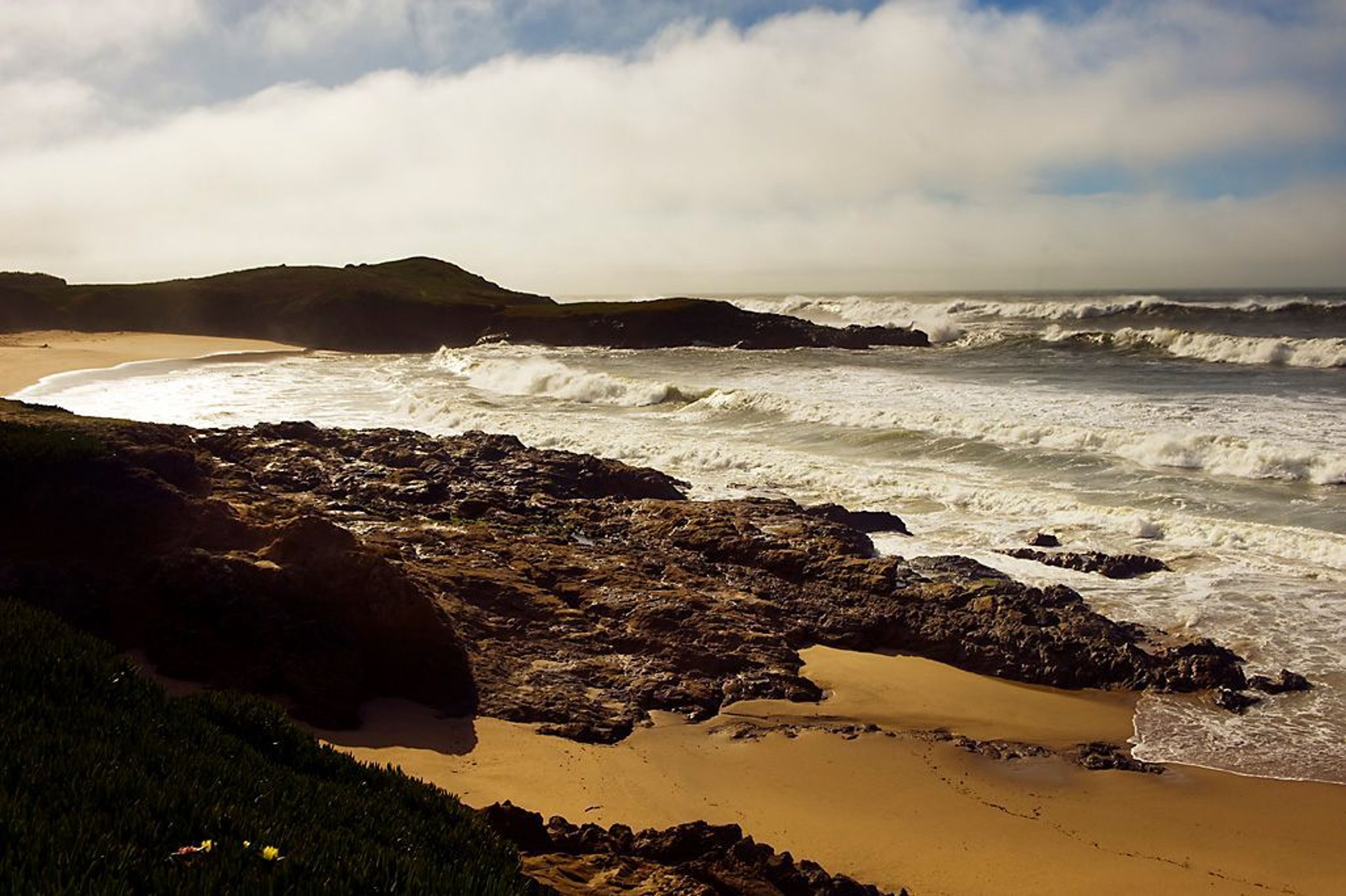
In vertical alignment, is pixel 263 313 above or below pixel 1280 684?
above

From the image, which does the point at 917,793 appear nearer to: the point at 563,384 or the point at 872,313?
the point at 563,384

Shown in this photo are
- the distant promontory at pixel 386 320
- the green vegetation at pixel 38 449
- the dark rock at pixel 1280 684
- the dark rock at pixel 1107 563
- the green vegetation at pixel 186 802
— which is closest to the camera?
the green vegetation at pixel 186 802

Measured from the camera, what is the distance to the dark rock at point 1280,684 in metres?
10.1

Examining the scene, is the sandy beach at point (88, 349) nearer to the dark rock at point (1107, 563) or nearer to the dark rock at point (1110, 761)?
the dark rock at point (1107, 563)

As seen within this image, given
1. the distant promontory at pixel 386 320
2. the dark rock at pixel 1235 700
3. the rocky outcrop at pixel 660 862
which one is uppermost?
the distant promontory at pixel 386 320

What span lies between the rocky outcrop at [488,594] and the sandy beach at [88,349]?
27.7 m

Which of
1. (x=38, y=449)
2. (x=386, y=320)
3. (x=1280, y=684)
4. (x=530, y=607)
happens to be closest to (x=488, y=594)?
(x=530, y=607)

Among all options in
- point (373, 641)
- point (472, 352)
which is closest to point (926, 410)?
point (373, 641)

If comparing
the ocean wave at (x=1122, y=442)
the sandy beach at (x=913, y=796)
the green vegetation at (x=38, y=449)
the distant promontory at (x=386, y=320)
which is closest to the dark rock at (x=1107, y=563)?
the sandy beach at (x=913, y=796)

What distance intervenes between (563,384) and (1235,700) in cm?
3180

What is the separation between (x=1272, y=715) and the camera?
31.4 ft

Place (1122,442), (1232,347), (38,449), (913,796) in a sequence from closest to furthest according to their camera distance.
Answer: (913,796) < (38,449) < (1122,442) < (1232,347)

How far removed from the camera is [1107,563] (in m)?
14.1

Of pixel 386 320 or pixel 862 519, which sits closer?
pixel 862 519
